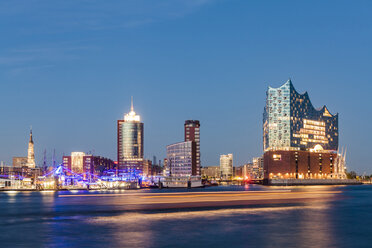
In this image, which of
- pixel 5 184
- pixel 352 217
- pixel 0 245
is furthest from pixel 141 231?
pixel 5 184

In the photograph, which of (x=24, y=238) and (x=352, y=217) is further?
(x=352, y=217)

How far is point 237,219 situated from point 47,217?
20091 mm

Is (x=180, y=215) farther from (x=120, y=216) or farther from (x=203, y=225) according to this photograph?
(x=203, y=225)

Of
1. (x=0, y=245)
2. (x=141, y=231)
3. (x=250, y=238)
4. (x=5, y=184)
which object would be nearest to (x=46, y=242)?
(x=0, y=245)

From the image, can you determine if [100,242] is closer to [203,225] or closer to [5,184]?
[203,225]

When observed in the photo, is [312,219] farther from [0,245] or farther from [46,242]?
[0,245]

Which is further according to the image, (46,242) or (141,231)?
(141,231)

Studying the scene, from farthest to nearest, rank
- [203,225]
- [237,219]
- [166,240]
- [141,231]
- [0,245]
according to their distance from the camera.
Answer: [237,219] < [203,225] < [141,231] < [166,240] < [0,245]

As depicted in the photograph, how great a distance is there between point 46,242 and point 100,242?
378 centimetres

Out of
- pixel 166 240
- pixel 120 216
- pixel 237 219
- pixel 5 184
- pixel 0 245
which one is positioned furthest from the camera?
pixel 5 184

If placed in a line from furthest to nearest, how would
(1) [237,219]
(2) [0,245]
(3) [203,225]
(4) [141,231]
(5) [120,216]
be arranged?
(5) [120,216]
(1) [237,219]
(3) [203,225]
(4) [141,231]
(2) [0,245]

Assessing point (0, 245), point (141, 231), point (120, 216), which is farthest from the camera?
point (120, 216)

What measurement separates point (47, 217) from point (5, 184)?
158 m

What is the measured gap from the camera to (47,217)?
5216cm
